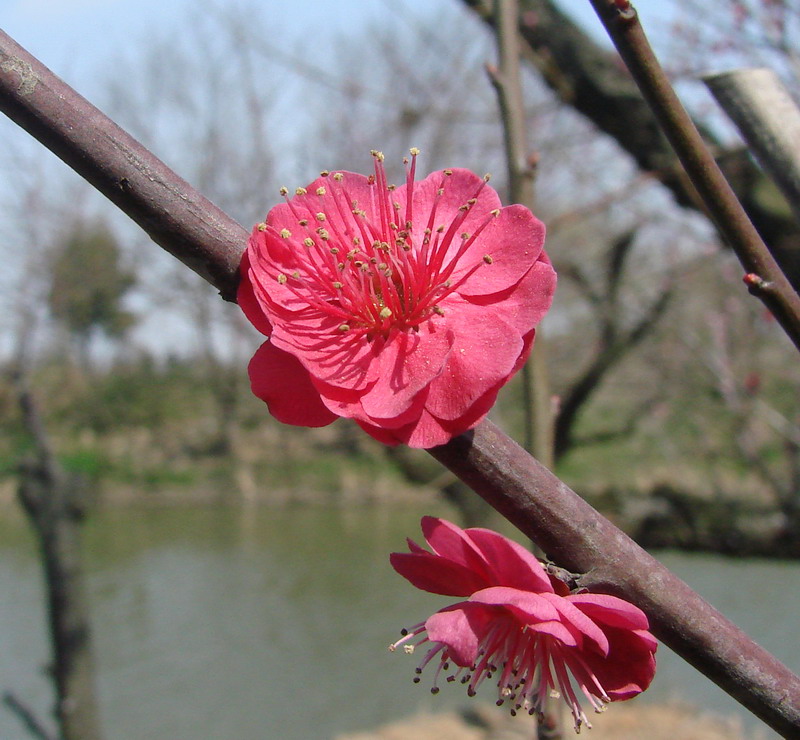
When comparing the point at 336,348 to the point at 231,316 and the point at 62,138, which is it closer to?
the point at 62,138

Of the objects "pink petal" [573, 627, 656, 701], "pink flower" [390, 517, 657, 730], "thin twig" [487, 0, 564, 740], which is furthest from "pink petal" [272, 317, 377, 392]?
"thin twig" [487, 0, 564, 740]

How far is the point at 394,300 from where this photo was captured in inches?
21.2

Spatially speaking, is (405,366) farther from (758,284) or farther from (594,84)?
(594,84)

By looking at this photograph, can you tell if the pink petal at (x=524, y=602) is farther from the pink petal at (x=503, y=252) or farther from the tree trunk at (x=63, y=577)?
the tree trunk at (x=63, y=577)

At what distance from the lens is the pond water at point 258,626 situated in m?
4.28

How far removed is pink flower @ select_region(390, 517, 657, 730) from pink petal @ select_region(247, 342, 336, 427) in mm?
100

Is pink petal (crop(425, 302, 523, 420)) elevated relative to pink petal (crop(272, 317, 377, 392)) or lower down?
elevated

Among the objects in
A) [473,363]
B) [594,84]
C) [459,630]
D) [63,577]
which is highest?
[594,84]

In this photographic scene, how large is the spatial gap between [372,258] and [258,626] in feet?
18.0

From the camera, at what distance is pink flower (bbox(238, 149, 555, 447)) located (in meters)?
0.45

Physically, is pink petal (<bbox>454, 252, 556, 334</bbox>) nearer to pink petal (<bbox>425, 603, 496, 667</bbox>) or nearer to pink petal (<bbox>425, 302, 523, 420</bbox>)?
pink petal (<bbox>425, 302, 523, 420</bbox>)

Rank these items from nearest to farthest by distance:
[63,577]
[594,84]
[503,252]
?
[503,252] → [63,577] → [594,84]

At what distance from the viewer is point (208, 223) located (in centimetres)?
43

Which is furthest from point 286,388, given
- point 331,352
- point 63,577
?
point 63,577
